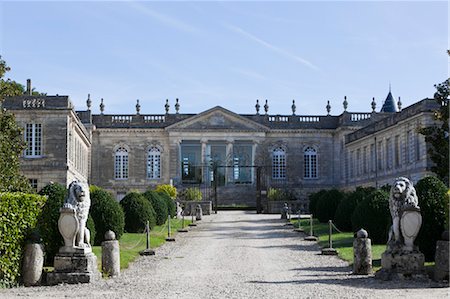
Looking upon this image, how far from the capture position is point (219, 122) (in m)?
52.9

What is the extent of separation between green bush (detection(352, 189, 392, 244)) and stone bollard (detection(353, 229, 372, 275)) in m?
5.79

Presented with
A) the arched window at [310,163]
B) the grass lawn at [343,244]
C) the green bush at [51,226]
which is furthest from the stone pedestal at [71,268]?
the arched window at [310,163]

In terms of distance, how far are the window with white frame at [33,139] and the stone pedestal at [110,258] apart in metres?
22.0

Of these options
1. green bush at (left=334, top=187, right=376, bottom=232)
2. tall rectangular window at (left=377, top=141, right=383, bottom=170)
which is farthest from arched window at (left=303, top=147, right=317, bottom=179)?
green bush at (left=334, top=187, right=376, bottom=232)

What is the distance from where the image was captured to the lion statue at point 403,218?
11.9 m

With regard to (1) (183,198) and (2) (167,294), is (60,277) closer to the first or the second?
(2) (167,294)

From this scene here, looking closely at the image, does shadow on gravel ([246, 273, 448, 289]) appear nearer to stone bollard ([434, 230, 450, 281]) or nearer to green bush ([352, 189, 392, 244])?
stone bollard ([434, 230, 450, 281])

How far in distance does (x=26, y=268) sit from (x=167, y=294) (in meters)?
2.87

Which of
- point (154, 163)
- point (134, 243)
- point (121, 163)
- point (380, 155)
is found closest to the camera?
point (134, 243)

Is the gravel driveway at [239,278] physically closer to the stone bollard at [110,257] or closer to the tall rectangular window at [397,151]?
the stone bollard at [110,257]

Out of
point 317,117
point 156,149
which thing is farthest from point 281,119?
point 156,149

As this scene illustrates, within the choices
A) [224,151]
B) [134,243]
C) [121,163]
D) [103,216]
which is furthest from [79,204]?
[224,151]

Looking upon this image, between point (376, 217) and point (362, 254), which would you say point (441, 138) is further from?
point (362, 254)

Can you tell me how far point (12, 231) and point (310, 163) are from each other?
43760 millimetres
